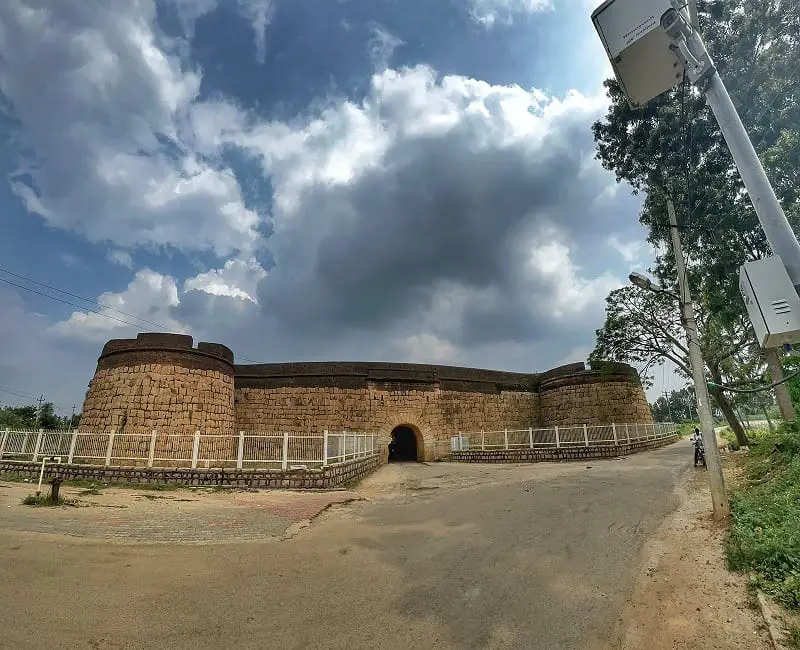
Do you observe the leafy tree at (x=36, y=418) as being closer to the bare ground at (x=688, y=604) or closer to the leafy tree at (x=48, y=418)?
the leafy tree at (x=48, y=418)

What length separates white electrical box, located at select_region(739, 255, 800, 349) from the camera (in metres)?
2.11

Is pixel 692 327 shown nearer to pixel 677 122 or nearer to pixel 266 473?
pixel 677 122

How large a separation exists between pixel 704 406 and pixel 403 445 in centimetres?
1870

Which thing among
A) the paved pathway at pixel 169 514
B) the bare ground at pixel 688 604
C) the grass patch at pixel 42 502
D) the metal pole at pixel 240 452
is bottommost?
the bare ground at pixel 688 604

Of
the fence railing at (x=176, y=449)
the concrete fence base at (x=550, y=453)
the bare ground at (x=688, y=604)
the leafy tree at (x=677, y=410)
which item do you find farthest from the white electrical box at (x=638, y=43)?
the leafy tree at (x=677, y=410)

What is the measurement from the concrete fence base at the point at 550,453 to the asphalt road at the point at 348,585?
8.66 meters

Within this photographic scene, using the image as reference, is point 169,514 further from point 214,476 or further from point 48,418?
point 48,418

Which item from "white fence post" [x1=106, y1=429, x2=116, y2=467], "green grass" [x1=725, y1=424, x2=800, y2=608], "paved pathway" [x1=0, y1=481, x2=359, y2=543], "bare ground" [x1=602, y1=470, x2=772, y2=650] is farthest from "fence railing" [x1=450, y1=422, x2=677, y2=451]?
"white fence post" [x1=106, y1=429, x2=116, y2=467]

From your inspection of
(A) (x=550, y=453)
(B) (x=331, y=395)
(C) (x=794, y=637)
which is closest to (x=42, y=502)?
(C) (x=794, y=637)

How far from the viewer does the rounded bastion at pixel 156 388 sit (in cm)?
1366

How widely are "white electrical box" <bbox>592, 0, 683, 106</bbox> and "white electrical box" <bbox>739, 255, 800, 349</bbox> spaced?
1610 millimetres

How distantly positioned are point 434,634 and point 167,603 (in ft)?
7.86

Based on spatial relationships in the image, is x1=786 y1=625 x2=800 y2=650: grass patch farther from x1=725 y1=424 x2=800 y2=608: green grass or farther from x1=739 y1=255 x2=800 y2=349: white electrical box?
x1=739 y1=255 x2=800 y2=349: white electrical box

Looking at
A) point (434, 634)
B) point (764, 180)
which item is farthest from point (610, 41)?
point (434, 634)
